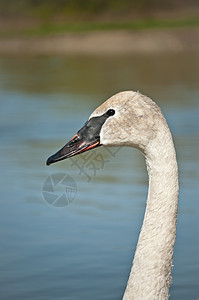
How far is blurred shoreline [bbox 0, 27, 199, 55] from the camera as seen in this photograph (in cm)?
2516

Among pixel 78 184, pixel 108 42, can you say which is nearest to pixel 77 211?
pixel 78 184

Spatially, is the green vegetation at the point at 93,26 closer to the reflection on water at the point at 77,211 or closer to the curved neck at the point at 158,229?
the reflection on water at the point at 77,211

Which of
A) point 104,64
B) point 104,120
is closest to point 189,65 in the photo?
point 104,64

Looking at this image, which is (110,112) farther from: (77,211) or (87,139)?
(77,211)

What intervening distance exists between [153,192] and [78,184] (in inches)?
140

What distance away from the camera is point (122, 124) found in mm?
3551

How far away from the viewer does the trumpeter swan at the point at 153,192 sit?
347 centimetres

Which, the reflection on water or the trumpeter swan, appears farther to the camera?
the reflection on water

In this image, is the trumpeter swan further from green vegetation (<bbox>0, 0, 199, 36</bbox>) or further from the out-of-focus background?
green vegetation (<bbox>0, 0, 199, 36</bbox>)

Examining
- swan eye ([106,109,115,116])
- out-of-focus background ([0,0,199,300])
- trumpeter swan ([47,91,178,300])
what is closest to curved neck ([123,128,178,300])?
trumpeter swan ([47,91,178,300])

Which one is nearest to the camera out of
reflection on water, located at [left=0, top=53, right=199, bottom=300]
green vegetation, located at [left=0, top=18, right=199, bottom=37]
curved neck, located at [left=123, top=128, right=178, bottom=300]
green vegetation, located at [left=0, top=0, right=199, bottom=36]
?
curved neck, located at [left=123, top=128, right=178, bottom=300]

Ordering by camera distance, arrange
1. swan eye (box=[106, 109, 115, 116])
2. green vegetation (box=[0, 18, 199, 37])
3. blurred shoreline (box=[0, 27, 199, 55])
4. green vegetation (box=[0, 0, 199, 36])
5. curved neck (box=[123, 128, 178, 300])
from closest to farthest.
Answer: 1. curved neck (box=[123, 128, 178, 300])
2. swan eye (box=[106, 109, 115, 116])
3. blurred shoreline (box=[0, 27, 199, 55])
4. green vegetation (box=[0, 18, 199, 37])
5. green vegetation (box=[0, 0, 199, 36])

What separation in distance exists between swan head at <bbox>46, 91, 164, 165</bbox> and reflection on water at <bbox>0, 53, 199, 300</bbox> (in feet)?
4.40

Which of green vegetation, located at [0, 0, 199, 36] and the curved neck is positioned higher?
green vegetation, located at [0, 0, 199, 36]
